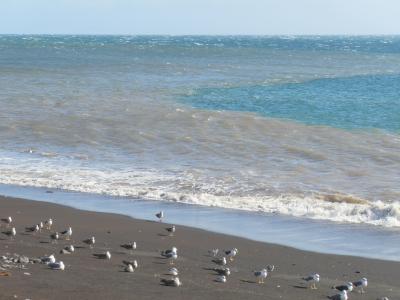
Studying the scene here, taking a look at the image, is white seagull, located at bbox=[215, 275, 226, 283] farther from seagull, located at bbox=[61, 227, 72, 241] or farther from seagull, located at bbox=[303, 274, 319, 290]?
seagull, located at bbox=[61, 227, 72, 241]

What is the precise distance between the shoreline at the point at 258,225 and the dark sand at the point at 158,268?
468mm

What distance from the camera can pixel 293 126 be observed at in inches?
1165

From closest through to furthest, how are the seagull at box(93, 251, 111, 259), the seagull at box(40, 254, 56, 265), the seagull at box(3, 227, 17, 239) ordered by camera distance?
the seagull at box(40, 254, 56, 265)
the seagull at box(93, 251, 111, 259)
the seagull at box(3, 227, 17, 239)

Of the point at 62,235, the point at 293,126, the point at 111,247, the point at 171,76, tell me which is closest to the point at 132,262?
the point at 111,247

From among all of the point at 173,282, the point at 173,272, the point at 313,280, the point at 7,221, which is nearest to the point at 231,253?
the point at 173,272

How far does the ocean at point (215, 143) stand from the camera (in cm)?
1764

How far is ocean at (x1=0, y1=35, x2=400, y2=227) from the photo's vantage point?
1764 cm

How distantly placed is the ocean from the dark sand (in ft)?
9.57

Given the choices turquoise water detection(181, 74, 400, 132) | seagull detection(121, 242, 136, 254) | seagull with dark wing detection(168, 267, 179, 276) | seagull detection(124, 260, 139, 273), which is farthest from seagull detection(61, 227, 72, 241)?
turquoise water detection(181, 74, 400, 132)

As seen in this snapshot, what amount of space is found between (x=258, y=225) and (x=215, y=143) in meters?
10.1

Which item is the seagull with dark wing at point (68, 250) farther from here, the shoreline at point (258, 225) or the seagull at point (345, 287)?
the seagull at point (345, 287)

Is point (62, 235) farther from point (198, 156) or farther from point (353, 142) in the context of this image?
point (353, 142)

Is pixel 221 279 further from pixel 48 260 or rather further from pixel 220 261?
pixel 48 260

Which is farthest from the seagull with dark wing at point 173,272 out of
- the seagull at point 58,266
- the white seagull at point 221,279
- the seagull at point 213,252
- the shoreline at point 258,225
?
the shoreline at point 258,225
